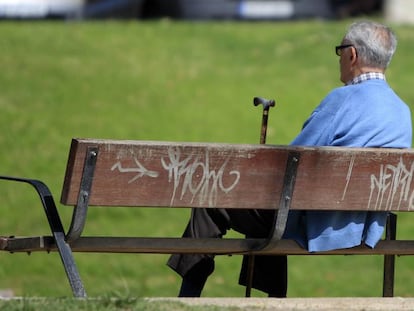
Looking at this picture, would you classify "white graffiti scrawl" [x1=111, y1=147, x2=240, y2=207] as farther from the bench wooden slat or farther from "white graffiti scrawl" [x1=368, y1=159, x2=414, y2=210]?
"white graffiti scrawl" [x1=368, y1=159, x2=414, y2=210]

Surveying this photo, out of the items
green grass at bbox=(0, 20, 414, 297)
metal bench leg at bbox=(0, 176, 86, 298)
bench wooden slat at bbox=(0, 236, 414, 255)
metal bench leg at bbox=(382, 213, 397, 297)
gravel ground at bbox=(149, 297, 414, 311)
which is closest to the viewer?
gravel ground at bbox=(149, 297, 414, 311)

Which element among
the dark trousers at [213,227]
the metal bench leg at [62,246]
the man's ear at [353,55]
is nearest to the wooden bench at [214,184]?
the metal bench leg at [62,246]

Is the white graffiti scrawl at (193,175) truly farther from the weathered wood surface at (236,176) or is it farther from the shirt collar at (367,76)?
the shirt collar at (367,76)

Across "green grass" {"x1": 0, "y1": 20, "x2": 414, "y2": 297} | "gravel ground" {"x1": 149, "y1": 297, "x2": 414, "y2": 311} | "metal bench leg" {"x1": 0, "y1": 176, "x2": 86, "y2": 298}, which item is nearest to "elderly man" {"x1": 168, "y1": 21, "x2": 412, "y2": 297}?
"gravel ground" {"x1": 149, "y1": 297, "x2": 414, "y2": 311}

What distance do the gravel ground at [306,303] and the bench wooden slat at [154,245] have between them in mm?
407

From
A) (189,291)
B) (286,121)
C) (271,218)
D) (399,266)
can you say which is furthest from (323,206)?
(286,121)

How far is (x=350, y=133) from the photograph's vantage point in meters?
5.61

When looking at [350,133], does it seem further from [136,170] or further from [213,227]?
[136,170]

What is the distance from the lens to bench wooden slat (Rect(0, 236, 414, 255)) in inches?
212

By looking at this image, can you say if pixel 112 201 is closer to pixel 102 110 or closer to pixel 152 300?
pixel 152 300

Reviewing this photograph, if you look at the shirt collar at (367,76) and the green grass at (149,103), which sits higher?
the shirt collar at (367,76)

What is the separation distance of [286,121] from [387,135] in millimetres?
7352

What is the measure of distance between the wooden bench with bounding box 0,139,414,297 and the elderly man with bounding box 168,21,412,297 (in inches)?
4.0

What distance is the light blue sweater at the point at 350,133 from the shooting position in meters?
5.57
